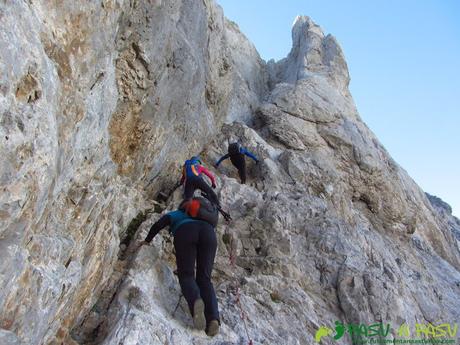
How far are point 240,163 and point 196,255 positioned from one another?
853cm

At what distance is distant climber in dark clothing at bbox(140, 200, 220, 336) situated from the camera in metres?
7.58

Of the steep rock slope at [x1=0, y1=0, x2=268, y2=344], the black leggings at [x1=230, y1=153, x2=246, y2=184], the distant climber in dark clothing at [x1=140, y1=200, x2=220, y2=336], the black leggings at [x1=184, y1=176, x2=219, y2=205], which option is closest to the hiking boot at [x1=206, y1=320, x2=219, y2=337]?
the distant climber in dark clothing at [x1=140, y1=200, x2=220, y2=336]

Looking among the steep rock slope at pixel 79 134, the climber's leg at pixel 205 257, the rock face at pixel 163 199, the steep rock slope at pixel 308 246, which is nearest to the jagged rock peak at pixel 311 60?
the steep rock slope at pixel 308 246

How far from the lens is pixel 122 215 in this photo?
1049 cm

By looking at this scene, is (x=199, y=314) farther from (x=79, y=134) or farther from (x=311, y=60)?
(x=311, y=60)

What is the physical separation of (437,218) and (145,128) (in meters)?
20.1

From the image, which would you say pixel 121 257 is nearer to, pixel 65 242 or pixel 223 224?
pixel 65 242

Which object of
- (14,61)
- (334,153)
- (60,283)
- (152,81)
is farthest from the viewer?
(334,153)

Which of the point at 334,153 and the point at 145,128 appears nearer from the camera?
the point at 145,128

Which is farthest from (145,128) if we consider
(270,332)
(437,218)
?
(437,218)

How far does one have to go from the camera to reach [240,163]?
54.5 feet

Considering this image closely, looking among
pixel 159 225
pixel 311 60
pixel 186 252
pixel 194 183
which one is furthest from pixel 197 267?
pixel 311 60

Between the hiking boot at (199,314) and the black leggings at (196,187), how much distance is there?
16.8 ft

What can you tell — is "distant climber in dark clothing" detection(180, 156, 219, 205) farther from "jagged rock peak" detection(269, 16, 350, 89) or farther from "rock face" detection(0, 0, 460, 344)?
"jagged rock peak" detection(269, 16, 350, 89)
